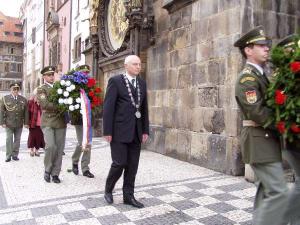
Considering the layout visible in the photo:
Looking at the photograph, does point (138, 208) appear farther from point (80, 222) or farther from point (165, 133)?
point (165, 133)

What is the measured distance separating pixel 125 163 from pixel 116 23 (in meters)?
8.64

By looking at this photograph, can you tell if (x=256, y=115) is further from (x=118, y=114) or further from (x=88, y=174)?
(x=88, y=174)

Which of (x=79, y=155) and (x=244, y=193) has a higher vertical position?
(x=79, y=155)

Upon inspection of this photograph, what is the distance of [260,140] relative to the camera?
3500 mm

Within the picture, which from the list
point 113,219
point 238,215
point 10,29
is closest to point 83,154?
point 113,219

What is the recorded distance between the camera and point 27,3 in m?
51.2

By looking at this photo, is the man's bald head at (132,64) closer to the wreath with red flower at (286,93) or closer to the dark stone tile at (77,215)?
the dark stone tile at (77,215)

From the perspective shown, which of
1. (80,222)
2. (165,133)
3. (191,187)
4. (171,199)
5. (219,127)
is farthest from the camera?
(165,133)

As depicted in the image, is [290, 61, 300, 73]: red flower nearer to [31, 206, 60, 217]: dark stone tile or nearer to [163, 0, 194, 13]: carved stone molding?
[31, 206, 60, 217]: dark stone tile

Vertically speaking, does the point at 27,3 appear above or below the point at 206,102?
above

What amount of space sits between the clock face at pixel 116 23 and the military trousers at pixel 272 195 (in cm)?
921

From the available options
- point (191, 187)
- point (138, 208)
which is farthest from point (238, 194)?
point (138, 208)

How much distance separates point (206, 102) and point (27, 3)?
158 ft

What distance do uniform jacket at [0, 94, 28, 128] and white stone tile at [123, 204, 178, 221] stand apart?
5662 mm
